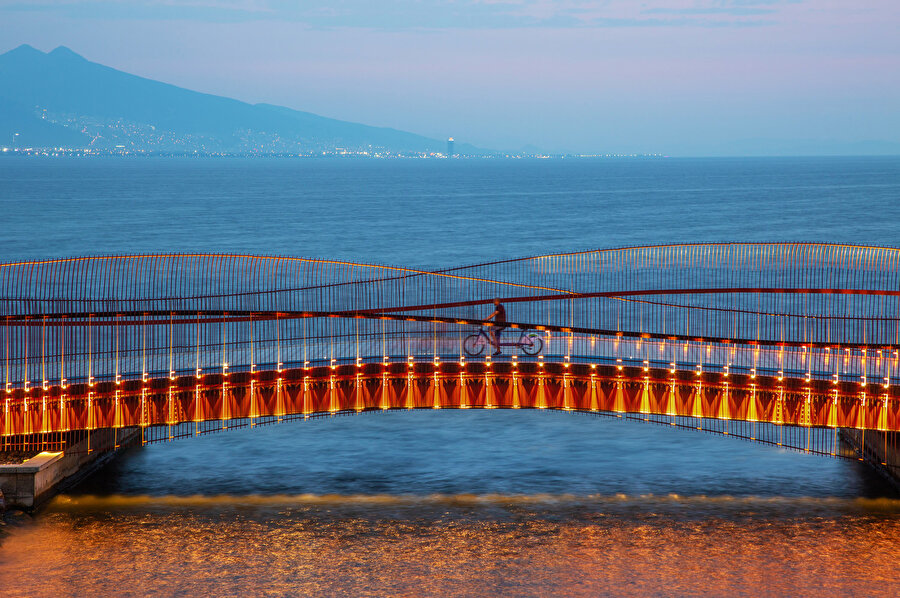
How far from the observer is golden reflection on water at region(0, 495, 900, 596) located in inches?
1404

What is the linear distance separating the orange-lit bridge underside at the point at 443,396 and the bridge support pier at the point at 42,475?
3.40 feet

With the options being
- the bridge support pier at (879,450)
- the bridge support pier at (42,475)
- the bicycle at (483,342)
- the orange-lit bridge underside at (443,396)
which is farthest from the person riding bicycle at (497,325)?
the bridge support pier at (42,475)

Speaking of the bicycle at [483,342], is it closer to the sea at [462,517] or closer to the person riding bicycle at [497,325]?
the person riding bicycle at [497,325]

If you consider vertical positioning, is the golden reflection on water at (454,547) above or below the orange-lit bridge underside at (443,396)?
below

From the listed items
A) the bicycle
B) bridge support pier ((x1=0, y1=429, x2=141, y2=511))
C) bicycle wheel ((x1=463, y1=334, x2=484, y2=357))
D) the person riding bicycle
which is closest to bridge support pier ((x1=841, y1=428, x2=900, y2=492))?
the bicycle

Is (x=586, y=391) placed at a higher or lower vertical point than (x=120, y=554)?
higher

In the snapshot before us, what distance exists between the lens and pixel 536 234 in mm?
140625

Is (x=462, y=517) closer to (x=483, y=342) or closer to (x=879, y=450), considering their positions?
(x=483, y=342)

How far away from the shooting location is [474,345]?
4609 centimetres

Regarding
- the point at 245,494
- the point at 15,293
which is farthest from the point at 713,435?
the point at 15,293

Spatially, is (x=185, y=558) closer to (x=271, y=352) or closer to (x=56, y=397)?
(x=56, y=397)

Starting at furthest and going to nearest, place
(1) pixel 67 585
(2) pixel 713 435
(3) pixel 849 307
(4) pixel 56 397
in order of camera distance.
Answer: (3) pixel 849 307, (2) pixel 713 435, (4) pixel 56 397, (1) pixel 67 585

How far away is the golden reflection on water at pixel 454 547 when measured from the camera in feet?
117

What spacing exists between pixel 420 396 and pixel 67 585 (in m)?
13.5
